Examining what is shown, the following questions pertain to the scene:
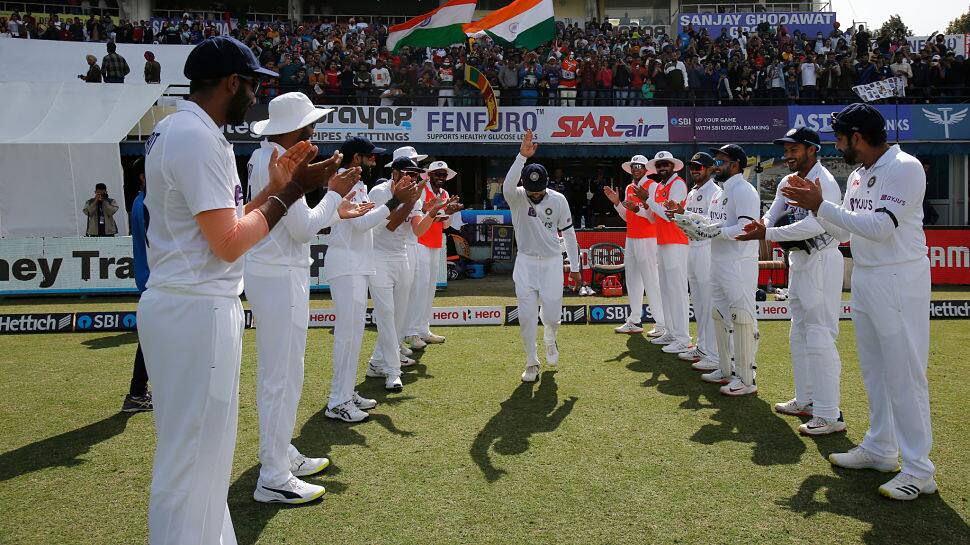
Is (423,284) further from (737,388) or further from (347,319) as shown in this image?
(737,388)

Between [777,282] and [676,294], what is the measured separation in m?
6.73

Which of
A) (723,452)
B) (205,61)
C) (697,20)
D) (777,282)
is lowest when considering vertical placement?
(723,452)

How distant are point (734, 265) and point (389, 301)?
3.61m

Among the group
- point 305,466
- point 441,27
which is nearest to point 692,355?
point 305,466

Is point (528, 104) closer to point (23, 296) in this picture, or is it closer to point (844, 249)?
point (844, 249)

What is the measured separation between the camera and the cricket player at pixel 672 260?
9484 millimetres

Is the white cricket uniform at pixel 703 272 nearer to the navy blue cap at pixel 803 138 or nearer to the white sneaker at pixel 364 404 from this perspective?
the navy blue cap at pixel 803 138

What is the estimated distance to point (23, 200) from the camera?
57.7 ft

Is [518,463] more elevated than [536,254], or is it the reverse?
[536,254]

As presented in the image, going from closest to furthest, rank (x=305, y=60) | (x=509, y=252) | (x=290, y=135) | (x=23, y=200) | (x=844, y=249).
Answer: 1. (x=290, y=135)
2. (x=844, y=249)
3. (x=23, y=200)
4. (x=509, y=252)
5. (x=305, y=60)

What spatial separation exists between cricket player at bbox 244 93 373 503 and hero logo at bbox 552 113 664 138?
1718cm

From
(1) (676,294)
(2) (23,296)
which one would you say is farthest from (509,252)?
(2) (23,296)

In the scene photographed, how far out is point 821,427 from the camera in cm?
584

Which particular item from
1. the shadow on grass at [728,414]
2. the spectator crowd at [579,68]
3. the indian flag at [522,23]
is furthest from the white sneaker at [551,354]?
the spectator crowd at [579,68]
